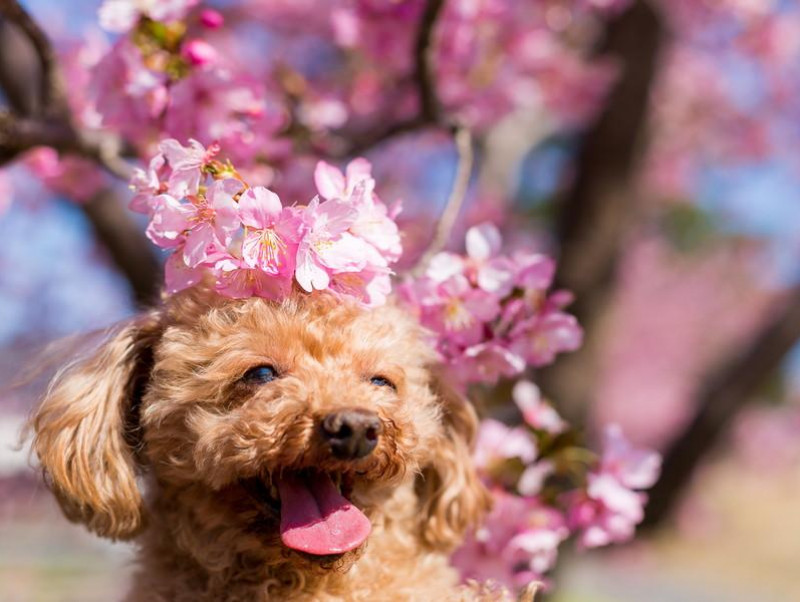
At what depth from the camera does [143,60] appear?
234cm

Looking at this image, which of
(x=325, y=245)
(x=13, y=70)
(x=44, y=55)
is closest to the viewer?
(x=325, y=245)

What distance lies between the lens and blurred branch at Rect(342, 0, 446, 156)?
8.60 ft

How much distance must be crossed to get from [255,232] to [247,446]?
39cm

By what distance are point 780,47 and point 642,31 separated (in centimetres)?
298

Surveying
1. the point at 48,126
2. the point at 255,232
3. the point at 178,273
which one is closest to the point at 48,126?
the point at 48,126

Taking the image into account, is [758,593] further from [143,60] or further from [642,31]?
[143,60]

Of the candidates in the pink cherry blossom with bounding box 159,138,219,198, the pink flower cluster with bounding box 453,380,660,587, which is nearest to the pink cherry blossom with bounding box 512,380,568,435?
the pink flower cluster with bounding box 453,380,660,587

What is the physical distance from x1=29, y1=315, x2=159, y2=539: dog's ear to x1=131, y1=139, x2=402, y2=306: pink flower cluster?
0.27m

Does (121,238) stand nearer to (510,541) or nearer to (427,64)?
(427,64)

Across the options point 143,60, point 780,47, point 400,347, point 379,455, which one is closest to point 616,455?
point 400,347

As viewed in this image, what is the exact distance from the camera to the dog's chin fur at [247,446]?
5.68 ft

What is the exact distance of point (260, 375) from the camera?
179 cm

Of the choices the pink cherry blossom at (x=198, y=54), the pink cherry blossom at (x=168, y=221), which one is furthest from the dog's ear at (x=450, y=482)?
the pink cherry blossom at (x=198, y=54)

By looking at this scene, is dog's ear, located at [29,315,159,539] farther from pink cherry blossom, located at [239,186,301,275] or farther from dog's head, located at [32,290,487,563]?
pink cherry blossom, located at [239,186,301,275]
